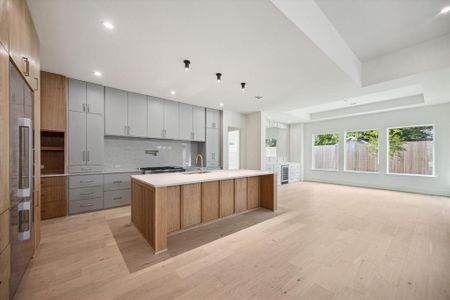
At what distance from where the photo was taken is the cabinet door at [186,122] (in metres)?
4.98

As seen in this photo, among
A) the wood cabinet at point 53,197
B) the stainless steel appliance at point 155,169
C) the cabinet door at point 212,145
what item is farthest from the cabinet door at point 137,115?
the cabinet door at point 212,145

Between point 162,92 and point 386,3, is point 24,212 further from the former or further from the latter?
point 386,3

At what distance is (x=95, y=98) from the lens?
12.2ft

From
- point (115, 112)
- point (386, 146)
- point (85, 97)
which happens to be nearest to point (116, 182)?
point (115, 112)

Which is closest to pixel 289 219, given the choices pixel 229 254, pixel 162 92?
pixel 229 254

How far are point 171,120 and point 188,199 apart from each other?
263 cm

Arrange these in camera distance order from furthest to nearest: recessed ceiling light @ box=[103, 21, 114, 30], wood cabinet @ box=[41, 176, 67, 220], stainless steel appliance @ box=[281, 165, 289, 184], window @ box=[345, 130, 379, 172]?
stainless steel appliance @ box=[281, 165, 289, 184] < window @ box=[345, 130, 379, 172] < wood cabinet @ box=[41, 176, 67, 220] < recessed ceiling light @ box=[103, 21, 114, 30]

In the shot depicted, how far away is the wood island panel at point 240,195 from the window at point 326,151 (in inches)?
209

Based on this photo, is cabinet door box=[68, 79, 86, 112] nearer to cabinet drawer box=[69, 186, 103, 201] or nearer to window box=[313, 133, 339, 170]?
cabinet drawer box=[69, 186, 103, 201]

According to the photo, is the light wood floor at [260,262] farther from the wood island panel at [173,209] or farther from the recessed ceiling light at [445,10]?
the recessed ceiling light at [445,10]

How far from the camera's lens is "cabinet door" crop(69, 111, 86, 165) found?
3451 millimetres

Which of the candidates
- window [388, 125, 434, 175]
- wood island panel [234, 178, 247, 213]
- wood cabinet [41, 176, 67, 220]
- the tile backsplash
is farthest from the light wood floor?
window [388, 125, 434, 175]

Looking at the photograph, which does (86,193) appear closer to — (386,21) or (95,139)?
(95,139)

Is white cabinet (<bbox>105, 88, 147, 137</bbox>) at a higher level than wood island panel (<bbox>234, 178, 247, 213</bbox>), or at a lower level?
higher
